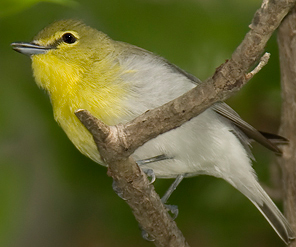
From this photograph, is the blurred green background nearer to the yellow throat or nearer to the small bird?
the small bird

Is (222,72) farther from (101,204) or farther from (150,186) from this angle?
(101,204)

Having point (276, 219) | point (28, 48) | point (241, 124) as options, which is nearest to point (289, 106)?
point (241, 124)

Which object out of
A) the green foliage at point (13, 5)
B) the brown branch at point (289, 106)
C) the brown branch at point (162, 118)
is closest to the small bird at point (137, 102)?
the brown branch at point (289, 106)

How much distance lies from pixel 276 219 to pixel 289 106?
711 mm

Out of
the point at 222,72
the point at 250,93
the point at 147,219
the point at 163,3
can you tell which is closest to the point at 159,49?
the point at 163,3

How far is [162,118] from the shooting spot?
97.9 inches

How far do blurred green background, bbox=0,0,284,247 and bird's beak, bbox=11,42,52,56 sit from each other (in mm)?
921

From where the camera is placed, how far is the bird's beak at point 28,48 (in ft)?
11.3

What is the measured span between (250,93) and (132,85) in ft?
5.52

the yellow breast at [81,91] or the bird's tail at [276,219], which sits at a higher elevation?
the yellow breast at [81,91]

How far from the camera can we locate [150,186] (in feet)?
8.97

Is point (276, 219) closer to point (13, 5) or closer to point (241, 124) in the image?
point (241, 124)

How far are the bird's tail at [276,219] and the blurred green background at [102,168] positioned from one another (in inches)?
22.3

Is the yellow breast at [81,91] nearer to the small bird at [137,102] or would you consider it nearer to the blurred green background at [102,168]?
the small bird at [137,102]
